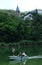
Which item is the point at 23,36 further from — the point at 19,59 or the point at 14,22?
the point at 19,59

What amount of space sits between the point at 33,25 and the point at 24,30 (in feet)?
7.72

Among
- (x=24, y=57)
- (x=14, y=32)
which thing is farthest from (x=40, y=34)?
(x=24, y=57)

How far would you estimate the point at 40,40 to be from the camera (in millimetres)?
44000

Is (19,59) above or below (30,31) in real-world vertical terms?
above

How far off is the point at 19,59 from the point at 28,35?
2067 cm

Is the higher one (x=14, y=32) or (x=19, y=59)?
(x=19, y=59)

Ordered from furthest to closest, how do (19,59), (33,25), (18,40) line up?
(33,25) < (18,40) < (19,59)

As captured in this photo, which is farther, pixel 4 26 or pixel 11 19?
pixel 11 19

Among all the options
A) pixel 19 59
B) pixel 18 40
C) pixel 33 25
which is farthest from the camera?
pixel 33 25

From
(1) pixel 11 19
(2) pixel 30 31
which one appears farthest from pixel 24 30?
(1) pixel 11 19

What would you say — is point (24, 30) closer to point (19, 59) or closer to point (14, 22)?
point (14, 22)

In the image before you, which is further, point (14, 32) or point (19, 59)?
point (14, 32)

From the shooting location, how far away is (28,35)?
45.1 metres

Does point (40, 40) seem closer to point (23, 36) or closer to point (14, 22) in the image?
point (23, 36)
